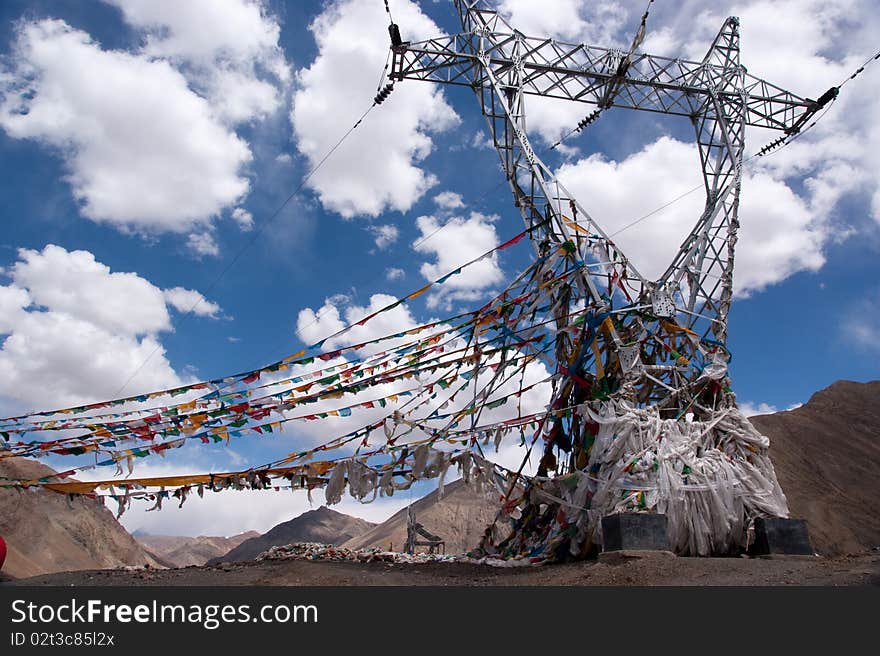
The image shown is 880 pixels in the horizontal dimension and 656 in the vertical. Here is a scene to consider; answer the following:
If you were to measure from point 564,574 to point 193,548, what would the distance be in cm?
11612

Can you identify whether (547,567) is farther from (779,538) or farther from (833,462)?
(833,462)

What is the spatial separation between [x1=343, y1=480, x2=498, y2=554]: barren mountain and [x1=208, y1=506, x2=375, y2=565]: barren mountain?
20.1 meters

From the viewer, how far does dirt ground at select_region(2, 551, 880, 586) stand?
8.49 m

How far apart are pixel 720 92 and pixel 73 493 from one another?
16.8 meters

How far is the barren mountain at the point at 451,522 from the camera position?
6781cm

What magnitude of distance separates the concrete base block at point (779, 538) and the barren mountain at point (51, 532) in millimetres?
46720

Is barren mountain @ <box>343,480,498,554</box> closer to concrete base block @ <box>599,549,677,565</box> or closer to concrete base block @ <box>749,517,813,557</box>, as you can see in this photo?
concrete base block @ <box>749,517,813,557</box>

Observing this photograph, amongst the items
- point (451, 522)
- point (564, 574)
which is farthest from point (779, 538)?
point (451, 522)

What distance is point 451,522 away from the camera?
2795 inches

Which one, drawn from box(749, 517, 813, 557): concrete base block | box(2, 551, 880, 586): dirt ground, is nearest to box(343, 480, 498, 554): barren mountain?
box(2, 551, 880, 586): dirt ground

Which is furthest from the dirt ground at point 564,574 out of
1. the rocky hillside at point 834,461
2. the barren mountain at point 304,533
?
the barren mountain at point 304,533

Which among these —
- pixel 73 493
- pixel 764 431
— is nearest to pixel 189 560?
pixel 764 431

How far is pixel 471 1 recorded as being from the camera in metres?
15.7
